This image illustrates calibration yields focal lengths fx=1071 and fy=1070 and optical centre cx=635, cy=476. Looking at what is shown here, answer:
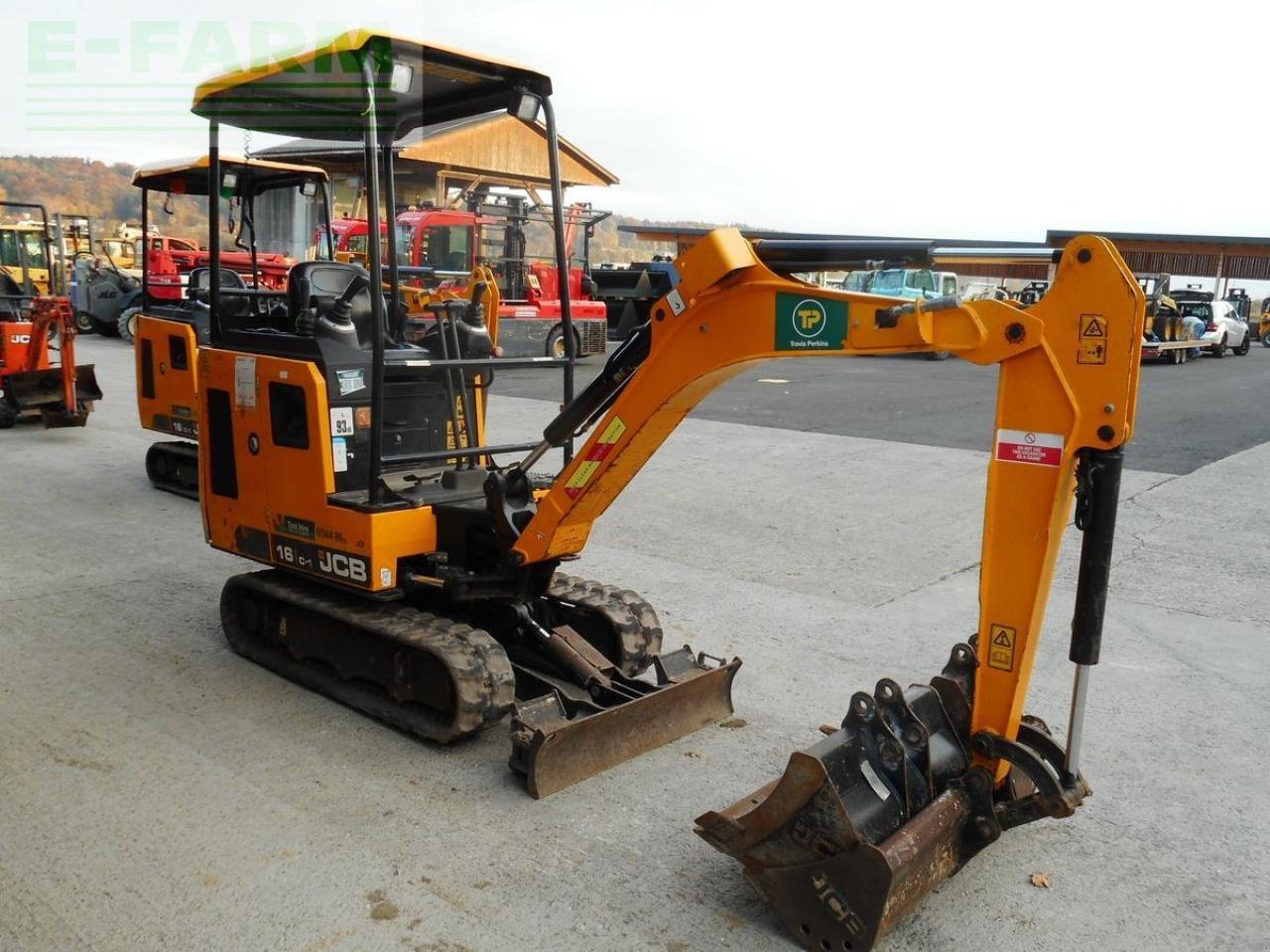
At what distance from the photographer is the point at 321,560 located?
16.0 feet

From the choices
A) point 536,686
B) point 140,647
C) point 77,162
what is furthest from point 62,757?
point 77,162

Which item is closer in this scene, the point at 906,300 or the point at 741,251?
the point at 906,300

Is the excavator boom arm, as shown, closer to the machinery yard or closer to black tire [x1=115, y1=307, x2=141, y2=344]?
the machinery yard

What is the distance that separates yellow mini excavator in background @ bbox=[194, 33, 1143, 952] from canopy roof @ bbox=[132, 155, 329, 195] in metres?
2.84

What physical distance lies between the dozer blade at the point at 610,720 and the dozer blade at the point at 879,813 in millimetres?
815

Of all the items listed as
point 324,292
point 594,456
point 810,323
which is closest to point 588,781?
point 594,456

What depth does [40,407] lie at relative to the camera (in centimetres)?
1208

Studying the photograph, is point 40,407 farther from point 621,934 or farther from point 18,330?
point 621,934

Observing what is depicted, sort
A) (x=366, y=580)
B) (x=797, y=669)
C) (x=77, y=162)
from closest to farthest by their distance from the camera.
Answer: (x=366, y=580), (x=797, y=669), (x=77, y=162)

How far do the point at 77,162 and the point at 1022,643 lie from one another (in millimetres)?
67018

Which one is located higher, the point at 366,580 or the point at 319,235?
the point at 319,235

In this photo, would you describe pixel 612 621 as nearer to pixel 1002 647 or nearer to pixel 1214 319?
pixel 1002 647

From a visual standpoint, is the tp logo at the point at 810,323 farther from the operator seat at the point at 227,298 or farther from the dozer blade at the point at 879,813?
the operator seat at the point at 227,298

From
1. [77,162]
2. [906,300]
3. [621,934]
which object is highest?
[77,162]
